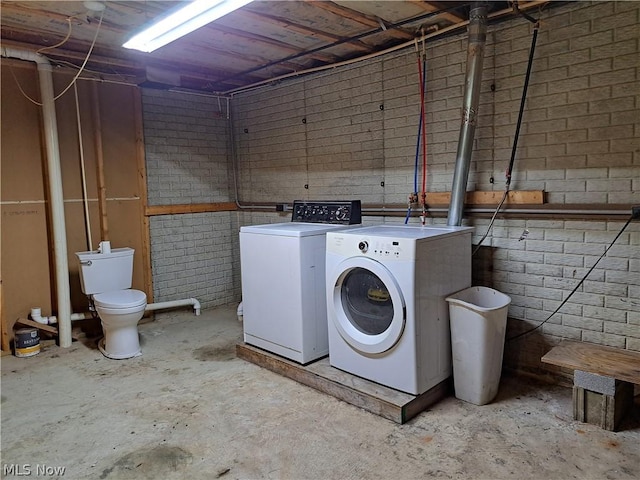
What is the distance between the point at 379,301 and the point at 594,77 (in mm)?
1827

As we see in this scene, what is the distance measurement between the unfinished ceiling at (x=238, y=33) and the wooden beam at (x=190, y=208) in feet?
4.02

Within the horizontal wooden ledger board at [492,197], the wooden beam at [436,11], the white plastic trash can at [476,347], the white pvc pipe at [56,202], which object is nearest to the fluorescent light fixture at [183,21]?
the wooden beam at [436,11]

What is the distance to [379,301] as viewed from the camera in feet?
9.05

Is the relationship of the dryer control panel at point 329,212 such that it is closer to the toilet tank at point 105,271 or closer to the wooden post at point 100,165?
the toilet tank at point 105,271

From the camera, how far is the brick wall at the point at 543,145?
2.54 meters

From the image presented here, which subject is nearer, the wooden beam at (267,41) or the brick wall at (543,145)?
the brick wall at (543,145)

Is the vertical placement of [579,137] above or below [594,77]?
below

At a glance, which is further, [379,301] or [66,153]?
[66,153]

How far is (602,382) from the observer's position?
232 centimetres

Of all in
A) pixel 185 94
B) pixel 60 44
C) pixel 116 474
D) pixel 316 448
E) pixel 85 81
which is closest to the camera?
pixel 116 474

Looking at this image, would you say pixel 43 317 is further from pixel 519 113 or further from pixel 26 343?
pixel 519 113

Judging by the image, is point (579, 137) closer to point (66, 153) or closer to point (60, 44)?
point (60, 44)

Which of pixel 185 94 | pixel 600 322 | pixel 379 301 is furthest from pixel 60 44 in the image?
pixel 600 322

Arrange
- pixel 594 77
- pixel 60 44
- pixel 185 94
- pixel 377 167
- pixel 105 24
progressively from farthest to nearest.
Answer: pixel 185 94 < pixel 377 167 < pixel 60 44 < pixel 105 24 < pixel 594 77
